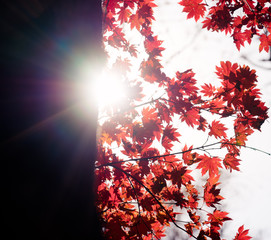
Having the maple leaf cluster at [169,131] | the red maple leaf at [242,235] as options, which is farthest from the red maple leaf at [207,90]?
the red maple leaf at [242,235]

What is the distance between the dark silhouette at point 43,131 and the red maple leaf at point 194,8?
7.82 ft

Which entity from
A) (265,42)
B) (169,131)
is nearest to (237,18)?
(265,42)

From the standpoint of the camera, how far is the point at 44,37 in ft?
2.34

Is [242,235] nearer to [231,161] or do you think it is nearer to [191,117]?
[231,161]

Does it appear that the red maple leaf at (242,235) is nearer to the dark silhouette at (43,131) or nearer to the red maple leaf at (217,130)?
the red maple leaf at (217,130)

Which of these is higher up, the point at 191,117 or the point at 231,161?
the point at 191,117

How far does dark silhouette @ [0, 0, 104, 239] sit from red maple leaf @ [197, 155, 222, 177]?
2.15 m

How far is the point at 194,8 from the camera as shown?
8.60 feet

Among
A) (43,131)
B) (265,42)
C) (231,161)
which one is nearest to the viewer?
(43,131)

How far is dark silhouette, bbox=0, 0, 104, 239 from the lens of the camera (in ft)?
1.81

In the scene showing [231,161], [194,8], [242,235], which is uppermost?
[194,8]

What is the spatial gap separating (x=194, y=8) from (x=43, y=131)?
2.94 meters

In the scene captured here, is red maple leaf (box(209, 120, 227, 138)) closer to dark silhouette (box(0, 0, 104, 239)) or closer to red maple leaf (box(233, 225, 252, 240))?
red maple leaf (box(233, 225, 252, 240))

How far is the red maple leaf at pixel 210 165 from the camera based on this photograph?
2.54 metres
